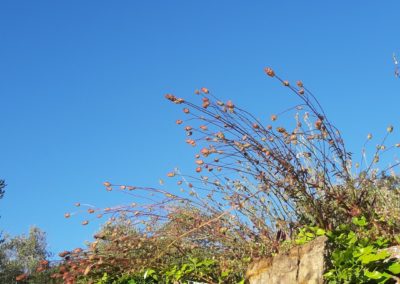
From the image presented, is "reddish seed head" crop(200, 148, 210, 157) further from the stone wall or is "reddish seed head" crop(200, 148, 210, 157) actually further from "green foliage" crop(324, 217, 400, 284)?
"green foliage" crop(324, 217, 400, 284)

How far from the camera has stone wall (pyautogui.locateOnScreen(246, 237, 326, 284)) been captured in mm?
4789

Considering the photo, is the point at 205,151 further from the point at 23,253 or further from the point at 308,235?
the point at 23,253

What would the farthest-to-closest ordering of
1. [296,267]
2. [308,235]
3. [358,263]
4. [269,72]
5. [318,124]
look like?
[318,124] → [269,72] → [308,235] → [296,267] → [358,263]

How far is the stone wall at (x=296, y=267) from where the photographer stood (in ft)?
15.7

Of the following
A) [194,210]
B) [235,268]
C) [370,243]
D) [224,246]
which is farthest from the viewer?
[194,210]

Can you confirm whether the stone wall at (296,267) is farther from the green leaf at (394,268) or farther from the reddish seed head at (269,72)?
the reddish seed head at (269,72)

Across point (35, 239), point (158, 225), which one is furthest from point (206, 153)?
point (35, 239)

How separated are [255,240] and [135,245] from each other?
191cm

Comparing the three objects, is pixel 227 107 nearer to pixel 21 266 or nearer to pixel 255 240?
pixel 255 240

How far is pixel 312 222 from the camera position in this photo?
20.4ft

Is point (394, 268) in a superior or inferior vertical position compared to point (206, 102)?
inferior

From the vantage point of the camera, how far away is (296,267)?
5.04 m

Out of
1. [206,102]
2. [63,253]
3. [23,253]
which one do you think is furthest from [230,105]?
[23,253]

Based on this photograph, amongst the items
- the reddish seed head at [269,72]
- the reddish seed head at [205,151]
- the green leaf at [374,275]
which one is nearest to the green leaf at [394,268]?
the green leaf at [374,275]
